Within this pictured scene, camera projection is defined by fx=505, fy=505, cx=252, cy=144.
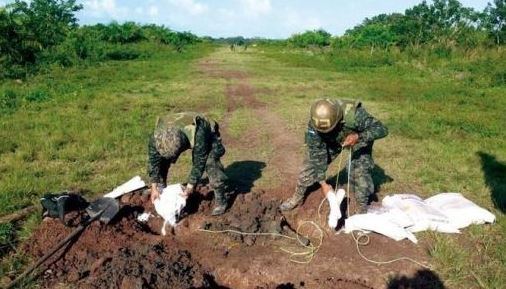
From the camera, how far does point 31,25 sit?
18.8 meters

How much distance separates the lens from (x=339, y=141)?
5.32m

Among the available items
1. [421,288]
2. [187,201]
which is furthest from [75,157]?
[421,288]

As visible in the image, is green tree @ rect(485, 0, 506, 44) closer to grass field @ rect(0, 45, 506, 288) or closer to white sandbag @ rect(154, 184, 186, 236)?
grass field @ rect(0, 45, 506, 288)

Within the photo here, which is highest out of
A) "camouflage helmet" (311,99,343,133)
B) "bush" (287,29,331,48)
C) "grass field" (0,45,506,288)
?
A: "camouflage helmet" (311,99,343,133)

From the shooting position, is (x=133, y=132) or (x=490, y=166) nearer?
(x=490, y=166)

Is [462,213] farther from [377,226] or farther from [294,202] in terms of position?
[294,202]

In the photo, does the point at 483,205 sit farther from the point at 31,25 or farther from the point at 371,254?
the point at 31,25

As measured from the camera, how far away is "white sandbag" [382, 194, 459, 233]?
521 centimetres

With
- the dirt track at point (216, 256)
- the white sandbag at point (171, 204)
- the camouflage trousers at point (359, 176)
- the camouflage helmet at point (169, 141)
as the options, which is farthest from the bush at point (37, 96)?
the camouflage trousers at point (359, 176)

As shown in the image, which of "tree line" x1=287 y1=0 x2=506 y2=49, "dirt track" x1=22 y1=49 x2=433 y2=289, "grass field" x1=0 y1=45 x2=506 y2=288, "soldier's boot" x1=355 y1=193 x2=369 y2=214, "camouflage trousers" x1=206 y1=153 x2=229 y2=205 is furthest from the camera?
"tree line" x1=287 y1=0 x2=506 y2=49

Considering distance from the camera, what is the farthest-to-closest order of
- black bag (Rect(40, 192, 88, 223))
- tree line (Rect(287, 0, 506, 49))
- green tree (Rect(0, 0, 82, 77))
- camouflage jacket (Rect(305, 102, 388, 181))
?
tree line (Rect(287, 0, 506, 49)) < green tree (Rect(0, 0, 82, 77)) < camouflage jacket (Rect(305, 102, 388, 181)) < black bag (Rect(40, 192, 88, 223))

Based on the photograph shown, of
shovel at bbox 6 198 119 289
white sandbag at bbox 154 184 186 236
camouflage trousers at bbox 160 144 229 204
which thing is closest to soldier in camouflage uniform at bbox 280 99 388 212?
camouflage trousers at bbox 160 144 229 204

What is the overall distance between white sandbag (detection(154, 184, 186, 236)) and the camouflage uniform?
0.21 metres

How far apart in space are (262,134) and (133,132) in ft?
7.79
